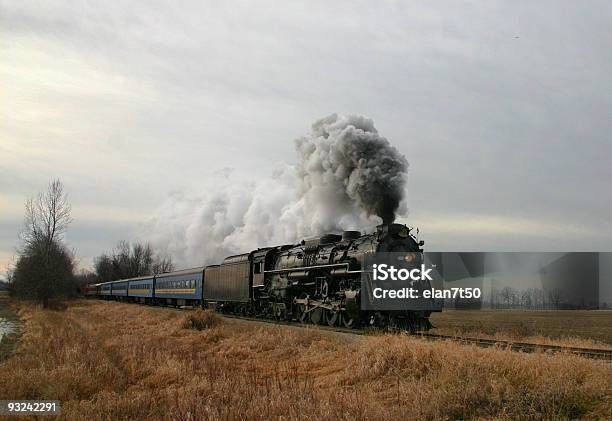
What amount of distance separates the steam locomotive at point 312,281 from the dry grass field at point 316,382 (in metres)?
3.35

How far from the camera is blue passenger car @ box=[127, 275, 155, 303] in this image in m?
52.7

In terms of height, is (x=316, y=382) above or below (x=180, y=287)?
below

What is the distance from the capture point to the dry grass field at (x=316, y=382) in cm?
759

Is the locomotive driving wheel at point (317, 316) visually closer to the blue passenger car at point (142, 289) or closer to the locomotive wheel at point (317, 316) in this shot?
the locomotive wheel at point (317, 316)

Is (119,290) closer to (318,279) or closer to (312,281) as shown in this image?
(312,281)

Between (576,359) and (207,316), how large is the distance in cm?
1577

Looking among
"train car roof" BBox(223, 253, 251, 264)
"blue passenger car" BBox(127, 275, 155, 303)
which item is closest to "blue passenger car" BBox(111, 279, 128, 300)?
"blue passenger car" BBox(127, 275, 155, 303)

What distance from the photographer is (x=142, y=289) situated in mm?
55469

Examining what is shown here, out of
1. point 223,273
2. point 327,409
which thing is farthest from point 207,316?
point 327,409

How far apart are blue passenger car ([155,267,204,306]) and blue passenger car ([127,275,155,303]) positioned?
1.20 metres

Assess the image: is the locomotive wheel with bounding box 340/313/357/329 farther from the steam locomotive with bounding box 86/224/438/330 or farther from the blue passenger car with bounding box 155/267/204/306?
the blue passenger car with bounding box 155/267/204/306

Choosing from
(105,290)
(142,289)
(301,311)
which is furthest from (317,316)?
(105,290)

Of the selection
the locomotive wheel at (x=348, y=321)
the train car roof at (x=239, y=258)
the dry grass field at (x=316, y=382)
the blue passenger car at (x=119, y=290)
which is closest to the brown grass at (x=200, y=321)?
the locomotive wheel at (x=348, y=321)

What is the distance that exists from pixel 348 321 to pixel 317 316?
235cm
